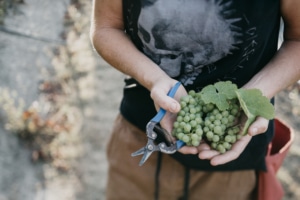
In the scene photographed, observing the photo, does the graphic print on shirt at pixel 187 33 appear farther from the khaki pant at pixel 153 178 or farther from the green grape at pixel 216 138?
the khaki pant at pixel 153 178

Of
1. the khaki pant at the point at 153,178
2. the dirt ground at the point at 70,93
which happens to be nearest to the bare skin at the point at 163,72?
the khaki pant at the point at 153,178

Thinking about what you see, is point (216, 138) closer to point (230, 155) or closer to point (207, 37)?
point (230, 155)

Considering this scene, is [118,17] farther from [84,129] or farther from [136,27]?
[84,129]

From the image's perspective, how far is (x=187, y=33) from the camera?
51.5 inches

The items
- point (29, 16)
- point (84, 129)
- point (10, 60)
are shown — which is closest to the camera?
point (84, 129)

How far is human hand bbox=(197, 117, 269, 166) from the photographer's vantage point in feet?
4.01

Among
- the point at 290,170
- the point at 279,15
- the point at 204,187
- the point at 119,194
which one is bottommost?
the point at 290,170

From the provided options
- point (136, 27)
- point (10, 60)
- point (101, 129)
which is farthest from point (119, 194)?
point (10, 60)

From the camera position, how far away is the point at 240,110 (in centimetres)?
131

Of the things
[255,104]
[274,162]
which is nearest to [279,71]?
[255,104]

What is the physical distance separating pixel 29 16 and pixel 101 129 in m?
1.63

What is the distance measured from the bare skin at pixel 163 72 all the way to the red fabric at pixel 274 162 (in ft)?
0.98

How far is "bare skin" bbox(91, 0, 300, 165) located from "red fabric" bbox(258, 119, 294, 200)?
299 mm

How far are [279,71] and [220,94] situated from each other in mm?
240
